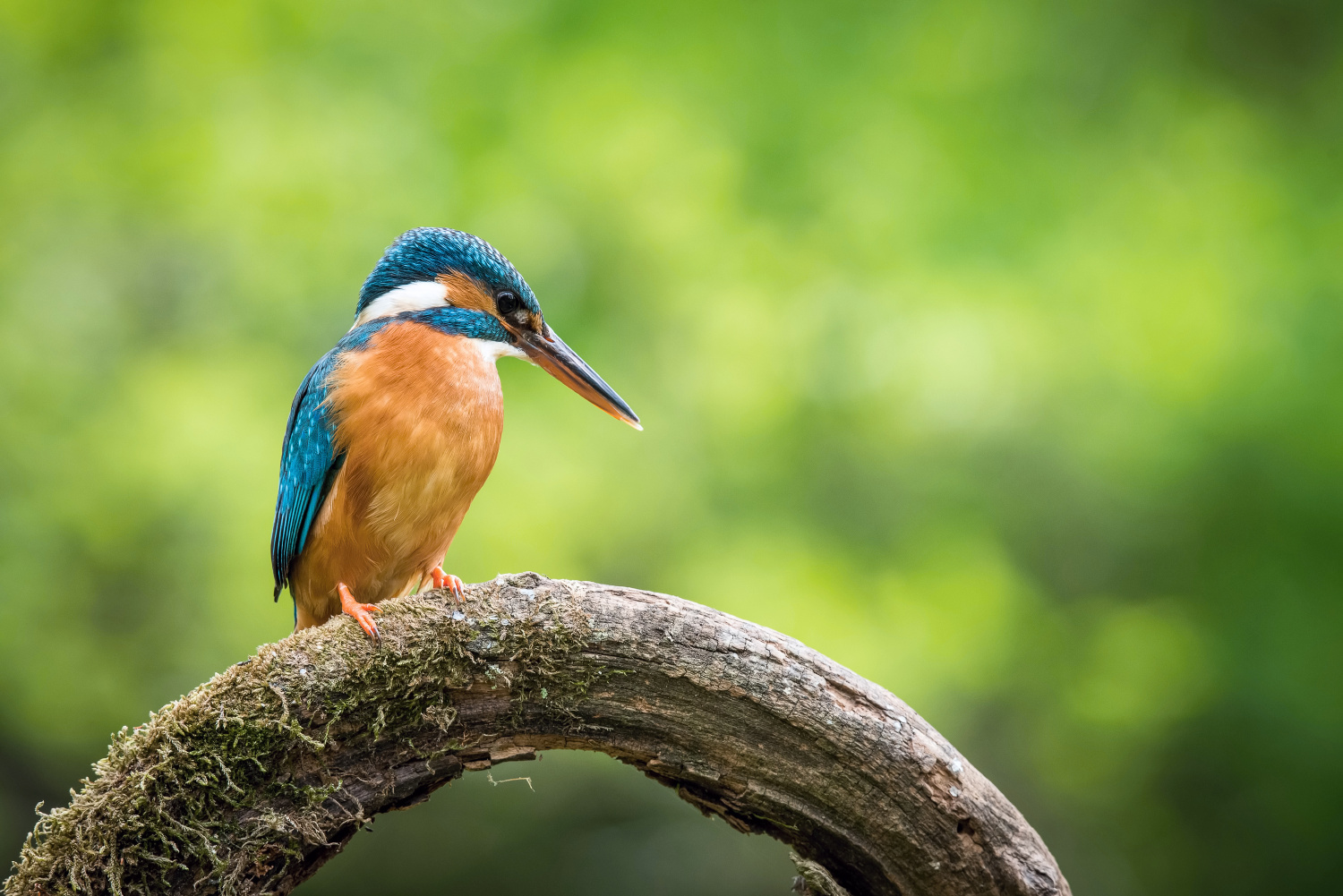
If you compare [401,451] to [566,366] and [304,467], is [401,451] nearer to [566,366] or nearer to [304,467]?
[304,467]

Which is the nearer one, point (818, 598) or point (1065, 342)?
point (818, 598)

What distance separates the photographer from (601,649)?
1914 millimetres

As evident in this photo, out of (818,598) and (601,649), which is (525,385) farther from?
(601,649)

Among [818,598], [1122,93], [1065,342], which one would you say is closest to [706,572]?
[818,598]

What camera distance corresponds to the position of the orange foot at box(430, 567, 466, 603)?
1968 millimetres

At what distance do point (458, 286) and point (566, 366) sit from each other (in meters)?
0.34

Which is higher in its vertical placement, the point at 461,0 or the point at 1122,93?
the point at 1122,93

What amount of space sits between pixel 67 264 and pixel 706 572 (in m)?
2.98

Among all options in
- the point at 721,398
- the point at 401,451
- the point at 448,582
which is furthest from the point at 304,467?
the point at 721,398

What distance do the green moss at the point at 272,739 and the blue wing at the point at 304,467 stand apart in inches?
16.7

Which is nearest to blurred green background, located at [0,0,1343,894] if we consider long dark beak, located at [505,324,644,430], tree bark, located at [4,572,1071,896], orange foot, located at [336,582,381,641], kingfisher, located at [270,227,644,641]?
long dark beak, located at [505,324,644,430]

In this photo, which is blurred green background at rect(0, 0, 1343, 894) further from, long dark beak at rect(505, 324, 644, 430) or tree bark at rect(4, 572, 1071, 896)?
tree bark at rect(4, 572, 1071, 896)

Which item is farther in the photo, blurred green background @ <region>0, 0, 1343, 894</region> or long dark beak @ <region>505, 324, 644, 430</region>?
blurred green background @ <region>0, 0, 1343, 894</region>

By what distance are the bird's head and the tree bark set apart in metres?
0.74
